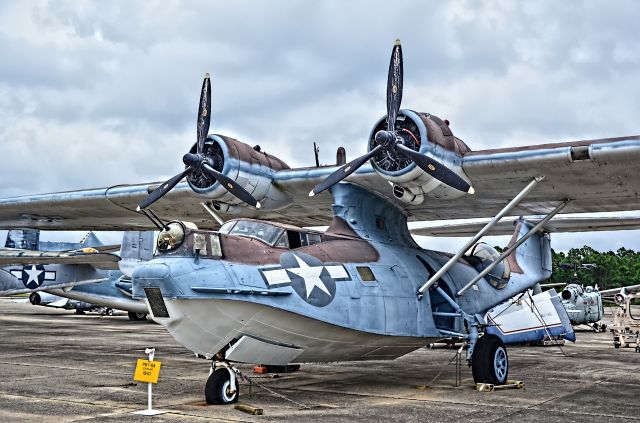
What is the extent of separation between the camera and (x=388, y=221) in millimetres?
12133

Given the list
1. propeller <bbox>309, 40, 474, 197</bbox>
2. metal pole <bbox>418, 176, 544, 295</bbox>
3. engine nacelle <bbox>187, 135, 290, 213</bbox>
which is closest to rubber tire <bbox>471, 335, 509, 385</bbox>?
metal pole <bbox>418, 176, 544, 295</bbox>

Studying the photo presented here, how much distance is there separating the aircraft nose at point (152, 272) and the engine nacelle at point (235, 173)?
4.29 m

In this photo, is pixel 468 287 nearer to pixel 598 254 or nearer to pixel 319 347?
pixel 319 347

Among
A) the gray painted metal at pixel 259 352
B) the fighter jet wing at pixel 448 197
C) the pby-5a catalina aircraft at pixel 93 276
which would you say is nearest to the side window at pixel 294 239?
the gray painted metal at pixel 259 352

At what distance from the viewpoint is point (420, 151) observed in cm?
1027

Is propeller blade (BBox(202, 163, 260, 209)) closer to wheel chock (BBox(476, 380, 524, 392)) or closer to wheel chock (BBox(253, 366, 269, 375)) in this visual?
wheel chock (BBox(253, 366, 269, 375))

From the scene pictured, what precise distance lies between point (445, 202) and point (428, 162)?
7.74ft

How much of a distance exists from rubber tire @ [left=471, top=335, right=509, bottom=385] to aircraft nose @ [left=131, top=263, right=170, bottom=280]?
5.58 m

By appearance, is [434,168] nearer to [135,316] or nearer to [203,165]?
[203,165]

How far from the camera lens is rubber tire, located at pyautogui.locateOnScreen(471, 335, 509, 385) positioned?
10.7m

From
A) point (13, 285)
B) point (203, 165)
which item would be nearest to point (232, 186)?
point (203, 165)

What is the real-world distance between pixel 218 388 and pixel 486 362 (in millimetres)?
4530

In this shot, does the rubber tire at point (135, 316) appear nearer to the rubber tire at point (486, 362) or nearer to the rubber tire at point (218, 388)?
the rubber tire at point (486, 362)

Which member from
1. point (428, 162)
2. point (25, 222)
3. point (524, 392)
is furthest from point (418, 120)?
point (25, 222)
